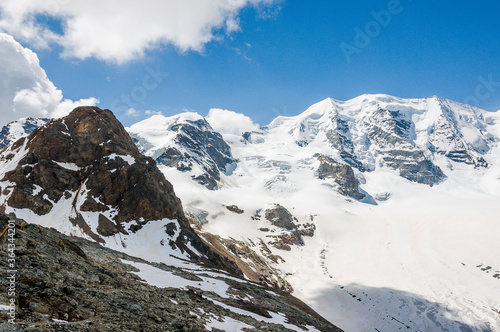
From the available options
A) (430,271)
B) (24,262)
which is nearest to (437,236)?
(430,271)

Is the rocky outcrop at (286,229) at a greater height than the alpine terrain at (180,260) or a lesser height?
greater

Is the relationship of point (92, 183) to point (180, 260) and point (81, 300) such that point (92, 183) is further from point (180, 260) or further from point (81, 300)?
point (81, 300)

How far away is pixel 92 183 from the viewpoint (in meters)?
67.7

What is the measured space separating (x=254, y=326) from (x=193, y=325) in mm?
6211

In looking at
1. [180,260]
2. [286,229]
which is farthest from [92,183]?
[286,229]

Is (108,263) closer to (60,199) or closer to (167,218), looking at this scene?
(167,218)

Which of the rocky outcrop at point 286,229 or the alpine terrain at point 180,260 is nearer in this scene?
the alpine terrain at point 180,260

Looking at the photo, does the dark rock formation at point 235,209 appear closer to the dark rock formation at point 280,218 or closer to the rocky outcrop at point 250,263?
the dark rock formation at point 280,218

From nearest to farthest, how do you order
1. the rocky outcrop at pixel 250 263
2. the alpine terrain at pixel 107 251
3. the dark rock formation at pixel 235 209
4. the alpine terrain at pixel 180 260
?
the alpine terrain at pixel 107 251 → the alpine terrain at pixel 180 260 → the rocky outcrop at pixel 250 263 → the dark rock formation at pixel 235 209

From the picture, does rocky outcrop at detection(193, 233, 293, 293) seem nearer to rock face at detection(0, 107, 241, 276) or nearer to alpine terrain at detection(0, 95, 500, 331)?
alpine terrain at detection(0, 95, 500, 331)

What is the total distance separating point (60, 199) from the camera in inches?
2522

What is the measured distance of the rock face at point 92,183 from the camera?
6072 centimetres

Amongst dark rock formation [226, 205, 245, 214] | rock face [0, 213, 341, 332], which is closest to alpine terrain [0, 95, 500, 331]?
rock face [0, 213, 341, 332]

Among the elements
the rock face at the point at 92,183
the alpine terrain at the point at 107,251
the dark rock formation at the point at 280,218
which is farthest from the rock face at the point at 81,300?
the dark rock formation at the point at 280,218
